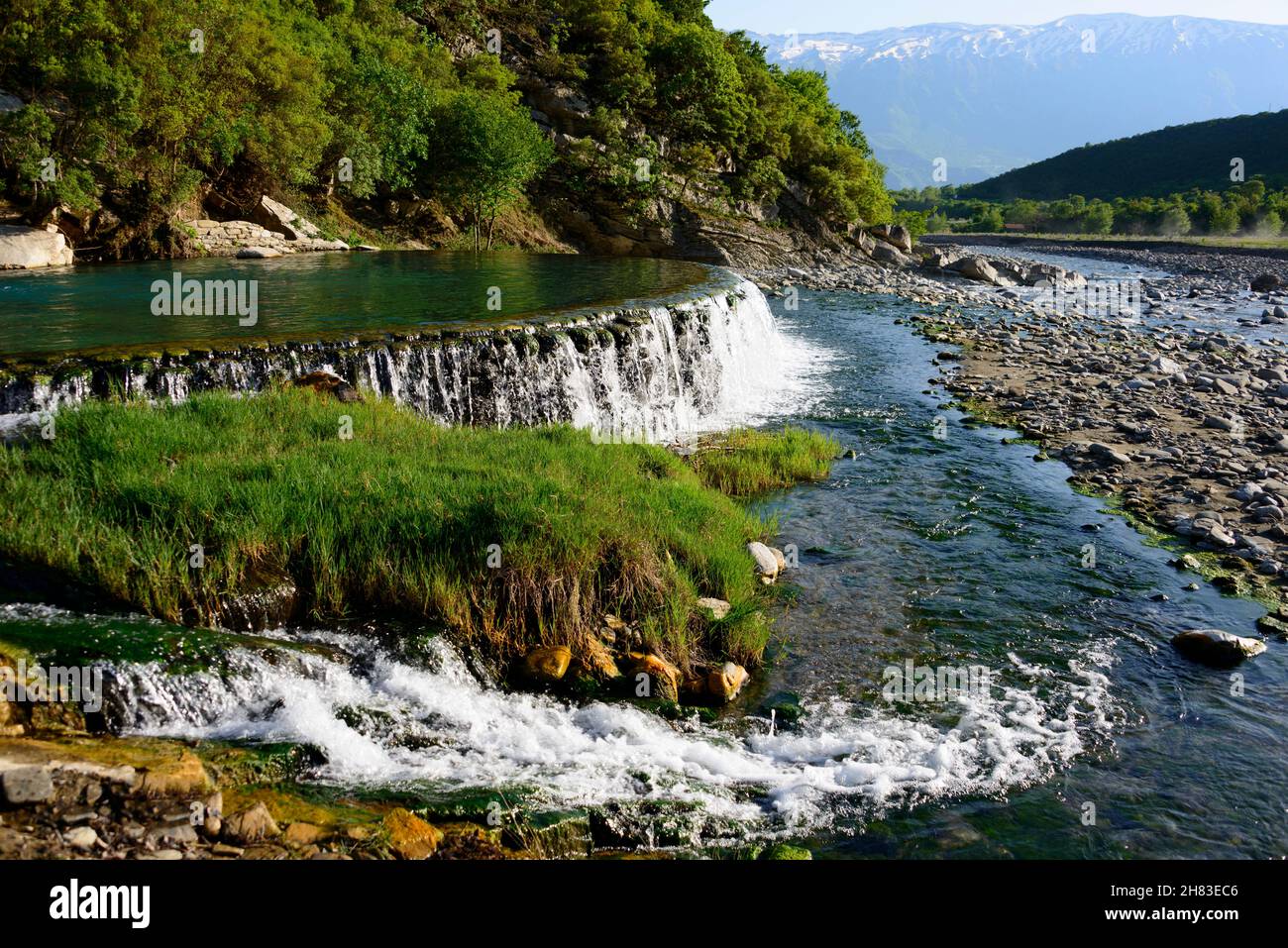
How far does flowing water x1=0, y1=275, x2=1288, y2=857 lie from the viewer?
18.4ft

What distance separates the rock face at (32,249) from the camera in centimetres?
2622

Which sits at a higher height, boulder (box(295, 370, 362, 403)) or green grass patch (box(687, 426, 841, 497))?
boulder (box(295, 370, 362, 403))

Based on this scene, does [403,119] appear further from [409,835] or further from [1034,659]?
[409,835]

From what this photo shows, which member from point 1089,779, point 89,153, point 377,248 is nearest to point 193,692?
point 1089,779

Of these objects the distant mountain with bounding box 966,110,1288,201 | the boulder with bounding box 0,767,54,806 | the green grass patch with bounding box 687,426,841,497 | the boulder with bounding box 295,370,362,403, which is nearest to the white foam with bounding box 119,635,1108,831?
the boulder with bounding box 0,767,54,806

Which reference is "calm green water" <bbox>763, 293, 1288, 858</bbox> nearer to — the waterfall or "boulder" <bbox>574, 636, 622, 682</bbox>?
"boulder" <bbox>574, 636, 622, 682</bbox>

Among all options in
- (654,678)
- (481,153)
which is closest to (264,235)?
(481,153)

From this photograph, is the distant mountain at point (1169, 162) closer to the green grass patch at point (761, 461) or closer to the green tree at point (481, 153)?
the green tree at point (481, 153)

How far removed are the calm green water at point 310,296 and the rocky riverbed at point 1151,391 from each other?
9.58m

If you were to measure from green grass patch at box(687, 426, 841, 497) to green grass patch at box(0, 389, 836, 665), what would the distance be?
10.7ft

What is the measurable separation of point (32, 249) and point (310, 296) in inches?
519

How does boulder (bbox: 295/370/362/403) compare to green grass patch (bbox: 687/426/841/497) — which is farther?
green grass patch (bbox: 687/426/841/497)
